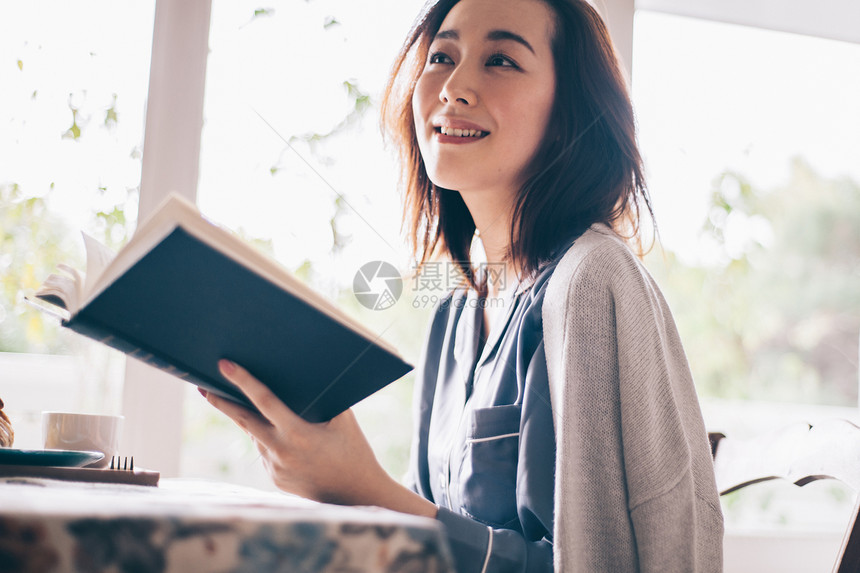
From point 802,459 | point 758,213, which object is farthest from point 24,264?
point 758,213

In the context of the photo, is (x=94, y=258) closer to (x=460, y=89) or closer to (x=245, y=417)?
(x=245, y=417)

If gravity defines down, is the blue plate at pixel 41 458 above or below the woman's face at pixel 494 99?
below

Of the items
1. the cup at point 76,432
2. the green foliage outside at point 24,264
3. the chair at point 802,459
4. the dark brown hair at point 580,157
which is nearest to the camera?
the chair at point 802,459

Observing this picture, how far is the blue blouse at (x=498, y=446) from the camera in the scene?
799 mm

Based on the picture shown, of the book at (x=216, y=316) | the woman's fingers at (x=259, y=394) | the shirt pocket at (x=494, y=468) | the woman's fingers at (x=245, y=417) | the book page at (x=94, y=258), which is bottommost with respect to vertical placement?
the shirt pocket at (x=494, y=468)

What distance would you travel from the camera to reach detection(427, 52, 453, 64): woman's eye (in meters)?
1.19

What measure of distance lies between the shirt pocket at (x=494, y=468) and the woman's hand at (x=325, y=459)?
138mm

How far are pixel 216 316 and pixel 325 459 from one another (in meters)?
0.25

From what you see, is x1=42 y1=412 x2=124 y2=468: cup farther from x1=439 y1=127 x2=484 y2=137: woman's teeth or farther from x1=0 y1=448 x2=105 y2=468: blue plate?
x1=439 y1=127 x2=484 y2=137: woman's teeth

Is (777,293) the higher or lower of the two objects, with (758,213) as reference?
lower

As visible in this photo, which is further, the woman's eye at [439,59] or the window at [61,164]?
the window at [61,164]

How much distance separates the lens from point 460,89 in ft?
3.56

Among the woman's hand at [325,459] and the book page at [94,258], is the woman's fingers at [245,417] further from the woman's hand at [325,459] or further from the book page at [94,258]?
the book page at [94,258]

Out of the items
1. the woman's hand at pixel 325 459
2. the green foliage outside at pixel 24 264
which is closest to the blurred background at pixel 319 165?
the green foliage outside at pixel 24 264
